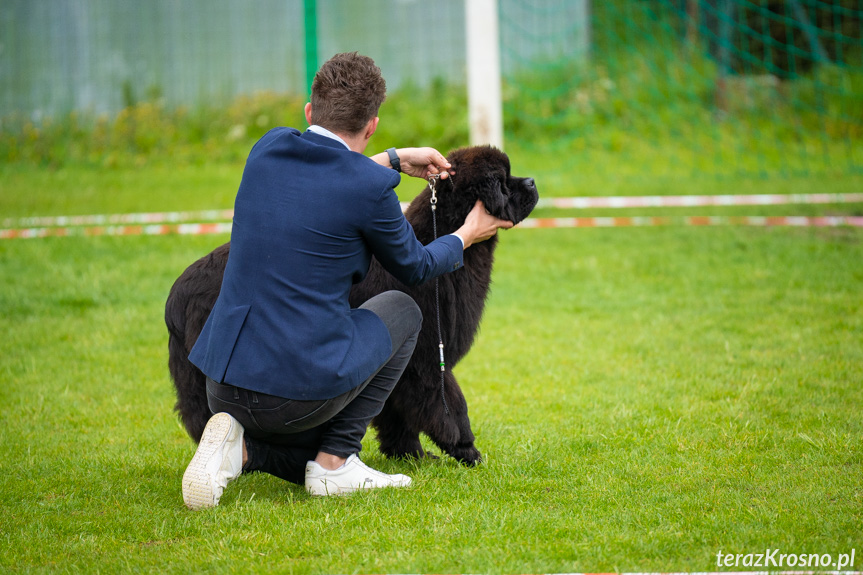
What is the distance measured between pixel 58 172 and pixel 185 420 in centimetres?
987

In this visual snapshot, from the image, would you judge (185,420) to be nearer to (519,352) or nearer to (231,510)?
Answer: (231,510)

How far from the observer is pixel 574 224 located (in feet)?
28.1

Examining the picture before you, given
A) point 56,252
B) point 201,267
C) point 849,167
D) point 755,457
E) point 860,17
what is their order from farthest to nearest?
point 860,17 < point 849,167 < point 56,252 < point 755,457 < point 201,267

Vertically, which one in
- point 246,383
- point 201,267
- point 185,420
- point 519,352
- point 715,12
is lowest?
point 519,352

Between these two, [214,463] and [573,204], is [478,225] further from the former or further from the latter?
[573,204]

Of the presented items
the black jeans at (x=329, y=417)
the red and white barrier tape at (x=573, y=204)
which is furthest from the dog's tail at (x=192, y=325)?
the red and white barrier tape at (x=573, y=204)

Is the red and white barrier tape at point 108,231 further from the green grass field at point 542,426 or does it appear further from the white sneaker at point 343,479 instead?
the white sneaker at point 343,479

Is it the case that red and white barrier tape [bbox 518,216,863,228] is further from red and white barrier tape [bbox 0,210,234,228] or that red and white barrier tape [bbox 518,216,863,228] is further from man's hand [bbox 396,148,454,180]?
man's hand [bbox 396,148,454,180]

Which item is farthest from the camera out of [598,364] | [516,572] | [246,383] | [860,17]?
[860,17]

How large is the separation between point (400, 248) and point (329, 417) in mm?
658

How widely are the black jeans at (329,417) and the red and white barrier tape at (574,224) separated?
4.96 metres

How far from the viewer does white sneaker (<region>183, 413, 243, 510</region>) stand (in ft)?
9.25

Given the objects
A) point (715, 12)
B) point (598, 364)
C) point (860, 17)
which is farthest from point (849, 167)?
point (598, 364)

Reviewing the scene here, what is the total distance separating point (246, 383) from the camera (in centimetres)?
278
